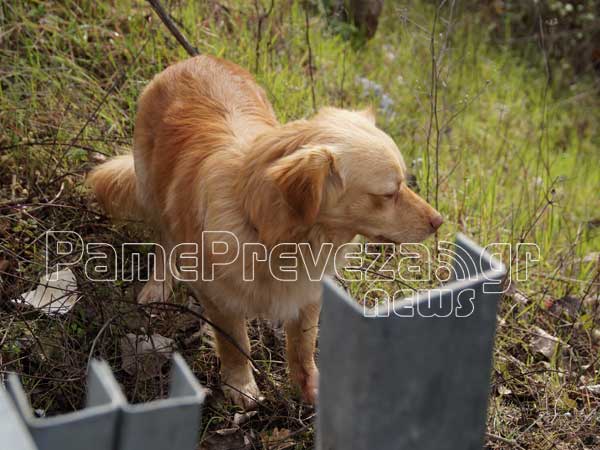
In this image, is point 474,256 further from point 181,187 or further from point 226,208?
point 181,187

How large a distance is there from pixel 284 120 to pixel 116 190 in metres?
1.19

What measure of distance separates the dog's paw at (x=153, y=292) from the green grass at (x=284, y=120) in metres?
0.08

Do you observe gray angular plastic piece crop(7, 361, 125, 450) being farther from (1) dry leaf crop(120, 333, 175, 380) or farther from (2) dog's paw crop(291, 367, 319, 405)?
(2) dog's paw crop(291, 367, 319, 405)

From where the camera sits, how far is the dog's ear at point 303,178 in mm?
2471

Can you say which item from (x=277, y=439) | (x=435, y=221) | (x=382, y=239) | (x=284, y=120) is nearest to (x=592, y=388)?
(x=435, y=221)

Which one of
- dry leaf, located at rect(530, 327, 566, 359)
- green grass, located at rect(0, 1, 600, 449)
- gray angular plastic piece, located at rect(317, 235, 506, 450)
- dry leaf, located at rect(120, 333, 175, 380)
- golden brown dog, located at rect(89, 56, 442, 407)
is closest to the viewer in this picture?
gray angular plastic piece, located at rect(317, 235, 506, 450)

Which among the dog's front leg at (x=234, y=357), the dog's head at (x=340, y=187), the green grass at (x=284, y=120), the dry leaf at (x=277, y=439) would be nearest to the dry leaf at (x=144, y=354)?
the green grass at (x=284, y=120)

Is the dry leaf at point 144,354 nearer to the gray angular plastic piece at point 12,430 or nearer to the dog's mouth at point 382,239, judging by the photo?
the dog's mouth at point 382,239

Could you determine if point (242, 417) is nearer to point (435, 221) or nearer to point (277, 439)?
point (277, 439)

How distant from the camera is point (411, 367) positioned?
3.68 feet

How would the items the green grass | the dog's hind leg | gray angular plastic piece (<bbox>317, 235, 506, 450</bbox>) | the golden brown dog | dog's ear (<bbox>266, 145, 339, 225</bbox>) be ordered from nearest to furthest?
gray angular plastic piece (<bbox>317, 235, 506, 450</bbox>) → dog's ear (<bbox>266, 145, 339, 225</bbox>) → the golden brown dog → the green grass → the dog's hind leg

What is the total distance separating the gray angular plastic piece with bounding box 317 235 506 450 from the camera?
1081 millimetres

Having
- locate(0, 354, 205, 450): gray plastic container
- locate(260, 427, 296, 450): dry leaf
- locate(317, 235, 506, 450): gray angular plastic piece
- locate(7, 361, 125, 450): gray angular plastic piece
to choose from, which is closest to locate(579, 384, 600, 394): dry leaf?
locate(260, 427, 296, 450): dry leaf

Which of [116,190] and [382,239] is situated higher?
[382,239]
